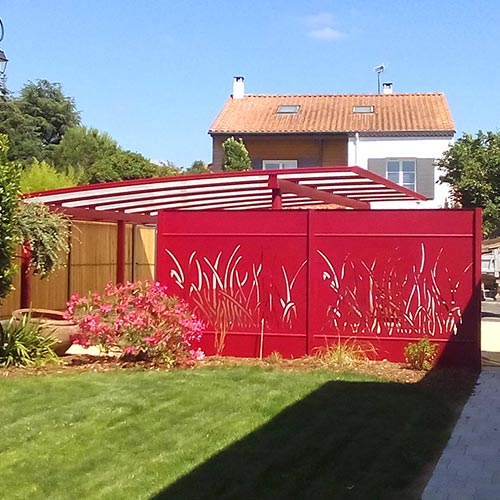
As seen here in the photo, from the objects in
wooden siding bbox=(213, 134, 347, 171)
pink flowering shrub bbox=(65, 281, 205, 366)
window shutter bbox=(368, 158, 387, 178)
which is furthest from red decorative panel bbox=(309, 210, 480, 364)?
wooden siding bbox=(213, 134, 347, 171)

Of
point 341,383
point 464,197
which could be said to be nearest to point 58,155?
point 464,197

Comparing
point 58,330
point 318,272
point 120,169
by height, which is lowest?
point 58,330

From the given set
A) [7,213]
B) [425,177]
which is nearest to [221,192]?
[7,213]

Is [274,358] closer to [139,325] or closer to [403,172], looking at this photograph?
[139,325]

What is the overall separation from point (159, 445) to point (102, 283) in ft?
44.2

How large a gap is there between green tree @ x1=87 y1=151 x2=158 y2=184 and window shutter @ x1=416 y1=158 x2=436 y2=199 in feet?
40.0

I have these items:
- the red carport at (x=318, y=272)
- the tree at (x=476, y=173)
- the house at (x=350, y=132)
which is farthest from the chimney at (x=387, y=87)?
the red carport at (x=318, y=272)

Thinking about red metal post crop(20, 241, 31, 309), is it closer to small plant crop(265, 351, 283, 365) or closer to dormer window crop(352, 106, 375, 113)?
small plant crop(265, 351, 283, 365)

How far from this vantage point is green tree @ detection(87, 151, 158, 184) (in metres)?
35.4

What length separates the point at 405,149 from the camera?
101ft

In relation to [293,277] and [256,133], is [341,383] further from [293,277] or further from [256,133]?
[256,133]

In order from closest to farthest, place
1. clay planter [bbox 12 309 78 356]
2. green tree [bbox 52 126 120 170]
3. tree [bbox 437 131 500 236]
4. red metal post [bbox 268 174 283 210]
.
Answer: clay planter [bbox 12 309 78 356]
red metal post [bbox 268 174 283 210]
tree [bbox 437 131 500 236]
green tree [bbox 52 126 120 170]

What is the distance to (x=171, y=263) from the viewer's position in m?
12.4

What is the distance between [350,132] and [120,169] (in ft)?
34.8
